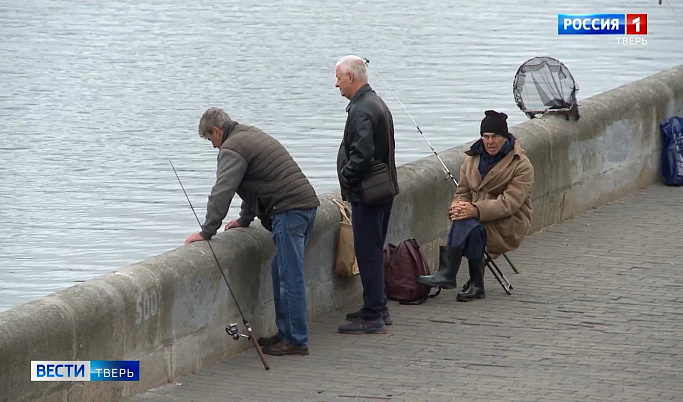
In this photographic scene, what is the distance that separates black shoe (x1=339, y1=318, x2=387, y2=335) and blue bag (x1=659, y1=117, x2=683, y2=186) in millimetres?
5888

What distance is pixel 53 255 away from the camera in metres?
17.1

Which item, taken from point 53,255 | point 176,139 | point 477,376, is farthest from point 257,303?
point 176,139

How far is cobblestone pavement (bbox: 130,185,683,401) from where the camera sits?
29.7 feet

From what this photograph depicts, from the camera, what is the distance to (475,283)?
1124cm

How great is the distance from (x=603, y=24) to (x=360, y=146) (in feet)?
105

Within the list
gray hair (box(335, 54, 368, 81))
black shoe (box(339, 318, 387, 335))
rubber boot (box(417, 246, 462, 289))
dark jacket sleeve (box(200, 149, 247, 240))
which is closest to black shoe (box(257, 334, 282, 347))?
black shoe (box(339, 318, 387, 335))

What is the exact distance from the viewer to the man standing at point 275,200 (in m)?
9.63

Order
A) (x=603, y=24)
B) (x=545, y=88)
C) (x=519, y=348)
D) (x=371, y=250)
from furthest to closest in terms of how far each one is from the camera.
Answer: (x=603, y=24)
(x=545, y=88)
(x=371, y=250)
(x=519, y=348)

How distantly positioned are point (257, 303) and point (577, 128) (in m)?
4.90

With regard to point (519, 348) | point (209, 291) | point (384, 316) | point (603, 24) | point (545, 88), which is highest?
point (603, 24)

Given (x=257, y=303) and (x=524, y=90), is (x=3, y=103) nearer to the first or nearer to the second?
(x=524, y=90)

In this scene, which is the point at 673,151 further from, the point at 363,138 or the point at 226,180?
the point at 226,180

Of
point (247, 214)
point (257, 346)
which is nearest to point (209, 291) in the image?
point (257, 346)

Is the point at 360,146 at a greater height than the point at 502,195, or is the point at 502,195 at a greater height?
the point at 360,146
